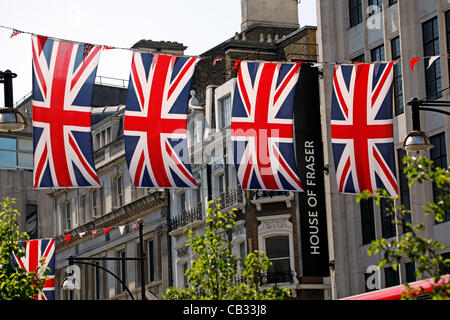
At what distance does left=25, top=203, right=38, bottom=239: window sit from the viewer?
8756cm

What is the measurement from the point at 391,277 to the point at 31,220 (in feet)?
152

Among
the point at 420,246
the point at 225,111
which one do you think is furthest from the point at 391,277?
the point at 420,246

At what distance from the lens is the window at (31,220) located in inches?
3447

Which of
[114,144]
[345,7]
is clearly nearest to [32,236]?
A: [114,144]

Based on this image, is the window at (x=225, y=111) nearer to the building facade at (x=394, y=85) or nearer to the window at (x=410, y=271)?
the building facade at (x=394, y=85)

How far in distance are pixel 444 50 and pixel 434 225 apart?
6.02 m

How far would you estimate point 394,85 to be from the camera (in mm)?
45906

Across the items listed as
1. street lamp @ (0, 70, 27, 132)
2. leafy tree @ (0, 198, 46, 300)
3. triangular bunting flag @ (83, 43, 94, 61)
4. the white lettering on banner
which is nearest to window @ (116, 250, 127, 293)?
the white lettering on banner

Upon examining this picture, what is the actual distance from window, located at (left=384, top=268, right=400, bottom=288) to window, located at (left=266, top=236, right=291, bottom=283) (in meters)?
7.79

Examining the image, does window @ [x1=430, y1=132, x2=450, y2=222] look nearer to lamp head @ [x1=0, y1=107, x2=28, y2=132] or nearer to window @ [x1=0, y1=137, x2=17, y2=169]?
lamp head @ [x1=0, y1=107, x2=28, y2=132]

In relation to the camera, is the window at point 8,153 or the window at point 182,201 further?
the window at point 8,153

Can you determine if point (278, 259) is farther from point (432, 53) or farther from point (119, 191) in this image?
point (119, 191)

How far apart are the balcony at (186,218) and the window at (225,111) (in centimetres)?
431

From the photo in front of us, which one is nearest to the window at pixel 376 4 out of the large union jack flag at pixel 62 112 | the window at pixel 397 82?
the window at pixel 397 82
